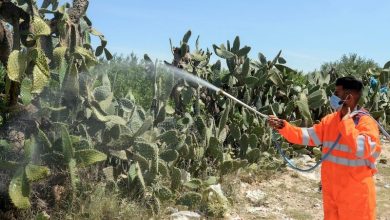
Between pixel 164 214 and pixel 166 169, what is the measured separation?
44 centimetres

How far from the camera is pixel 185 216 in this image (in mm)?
5094

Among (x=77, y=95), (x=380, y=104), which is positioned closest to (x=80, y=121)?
(x=77, y=95)

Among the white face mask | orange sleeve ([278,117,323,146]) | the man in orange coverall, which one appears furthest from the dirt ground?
the white face mask

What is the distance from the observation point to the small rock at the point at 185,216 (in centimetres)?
505

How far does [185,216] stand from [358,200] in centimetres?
180

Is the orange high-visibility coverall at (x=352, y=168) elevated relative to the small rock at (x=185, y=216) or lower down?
elevated

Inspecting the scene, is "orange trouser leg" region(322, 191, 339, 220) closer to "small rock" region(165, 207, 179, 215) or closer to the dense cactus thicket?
Result: the dense cactus thicket

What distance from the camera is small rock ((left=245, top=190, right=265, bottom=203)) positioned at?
6.09m

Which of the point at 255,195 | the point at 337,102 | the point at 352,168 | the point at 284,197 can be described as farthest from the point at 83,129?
the point at 284,197

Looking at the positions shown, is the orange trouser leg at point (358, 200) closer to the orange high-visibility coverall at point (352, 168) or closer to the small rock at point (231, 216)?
the orange high-visibility coverall at point (352, 168)

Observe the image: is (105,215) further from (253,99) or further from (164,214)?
(253,99)

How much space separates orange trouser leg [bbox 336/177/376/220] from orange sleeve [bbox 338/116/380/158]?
0.77 ft

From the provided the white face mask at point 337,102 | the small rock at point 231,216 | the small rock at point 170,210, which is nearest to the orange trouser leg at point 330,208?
the white face mask at point 337,102

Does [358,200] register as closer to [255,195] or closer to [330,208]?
[330,208]
